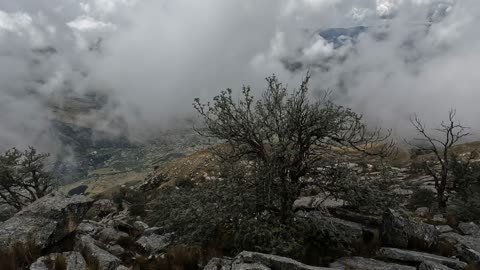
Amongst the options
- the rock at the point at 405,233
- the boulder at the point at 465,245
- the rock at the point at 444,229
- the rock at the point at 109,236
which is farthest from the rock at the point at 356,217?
the rock at the point at 109,236

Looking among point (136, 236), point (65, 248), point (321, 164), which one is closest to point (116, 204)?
point (136, 236)

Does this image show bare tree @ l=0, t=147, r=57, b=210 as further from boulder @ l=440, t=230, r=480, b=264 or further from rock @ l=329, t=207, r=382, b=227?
boulder @ l=440, t=230, r=480, b=264

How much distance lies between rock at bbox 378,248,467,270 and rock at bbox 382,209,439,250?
113 cm

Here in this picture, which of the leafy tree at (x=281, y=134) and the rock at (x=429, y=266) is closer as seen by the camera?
the rock at (x=429, y=266)

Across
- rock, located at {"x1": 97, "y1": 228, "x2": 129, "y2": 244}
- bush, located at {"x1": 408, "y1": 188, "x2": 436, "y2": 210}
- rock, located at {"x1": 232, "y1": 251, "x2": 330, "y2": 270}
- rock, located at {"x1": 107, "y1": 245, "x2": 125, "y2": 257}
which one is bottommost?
rock, located at {"x1": 107, "y1": 245, "x2": 125, "y2": 257}

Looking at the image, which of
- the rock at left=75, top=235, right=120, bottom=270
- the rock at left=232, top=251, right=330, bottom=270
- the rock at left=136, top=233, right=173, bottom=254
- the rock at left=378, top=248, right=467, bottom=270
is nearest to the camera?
the rock at left=232, top=251, right=330, bottom=270

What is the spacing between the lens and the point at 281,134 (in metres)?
15.3

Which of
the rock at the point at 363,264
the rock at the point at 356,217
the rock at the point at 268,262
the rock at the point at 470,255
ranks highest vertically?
the rock at the point at 356,217

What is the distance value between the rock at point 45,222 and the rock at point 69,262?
135 centimetres

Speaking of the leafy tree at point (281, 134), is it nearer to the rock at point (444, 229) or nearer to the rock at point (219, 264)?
the rock at point (219, 264)

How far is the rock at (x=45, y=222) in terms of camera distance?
1360cm

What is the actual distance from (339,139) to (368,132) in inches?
50.9

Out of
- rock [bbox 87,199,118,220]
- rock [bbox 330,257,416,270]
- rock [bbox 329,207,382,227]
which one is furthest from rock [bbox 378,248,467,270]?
rock [bbox 87,199,118,220]

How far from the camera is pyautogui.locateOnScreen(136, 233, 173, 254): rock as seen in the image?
53.9 feet
